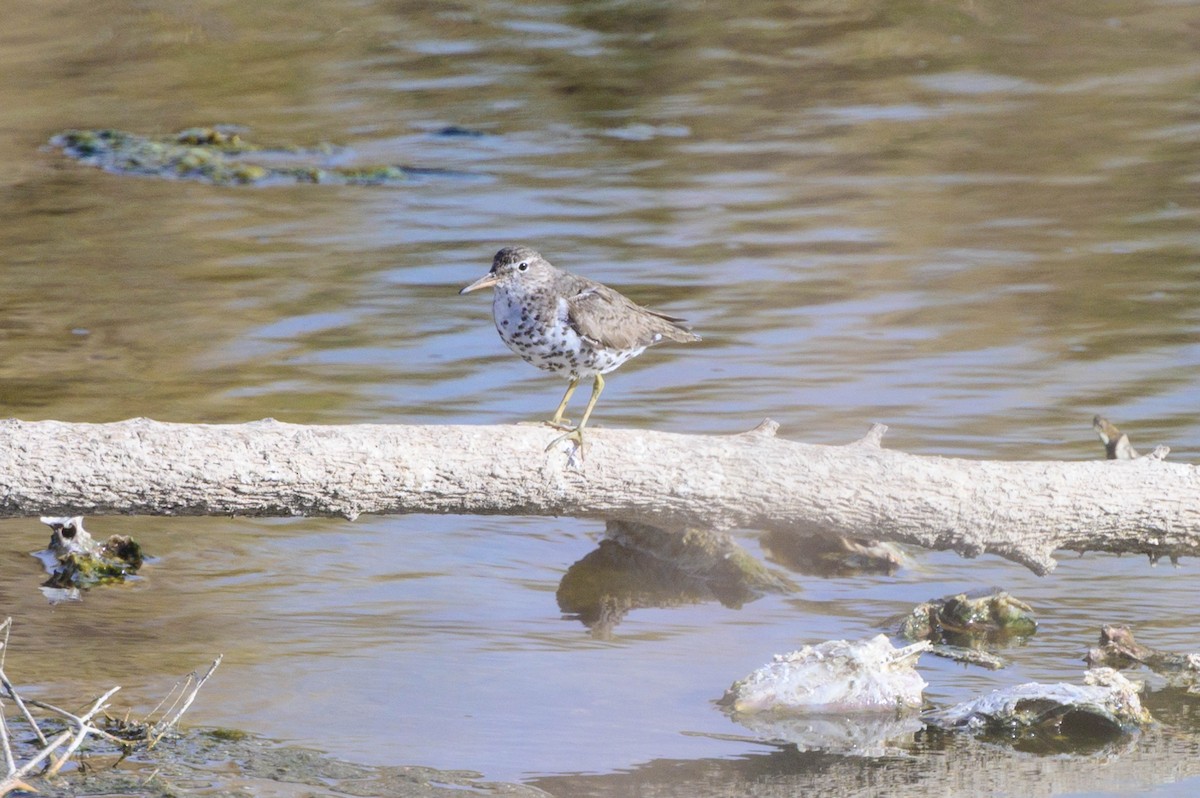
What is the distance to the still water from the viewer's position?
17.9 ft

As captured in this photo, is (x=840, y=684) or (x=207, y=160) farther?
(x=207, y=160)

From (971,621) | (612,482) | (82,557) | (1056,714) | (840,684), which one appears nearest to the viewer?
(1056,714)

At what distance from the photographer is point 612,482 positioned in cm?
527

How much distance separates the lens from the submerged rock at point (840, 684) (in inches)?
198

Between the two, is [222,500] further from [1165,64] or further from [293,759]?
[1165,64]

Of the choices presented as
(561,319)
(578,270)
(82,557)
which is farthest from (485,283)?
(578,270)

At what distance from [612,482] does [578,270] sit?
5807 millimetres

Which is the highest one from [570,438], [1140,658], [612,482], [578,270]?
[570,438]

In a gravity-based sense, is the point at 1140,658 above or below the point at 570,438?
below

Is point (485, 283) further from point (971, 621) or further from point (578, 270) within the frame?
point (578, 270)

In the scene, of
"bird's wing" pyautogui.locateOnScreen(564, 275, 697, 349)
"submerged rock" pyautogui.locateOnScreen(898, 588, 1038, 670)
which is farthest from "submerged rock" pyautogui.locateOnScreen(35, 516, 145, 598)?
"submerged rock" pyautogui.locateOnScreen(898, 588, 1038, 670)

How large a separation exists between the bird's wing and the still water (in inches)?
40.5

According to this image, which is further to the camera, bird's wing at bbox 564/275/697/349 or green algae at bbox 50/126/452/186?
green algae at bbox 50/126/452/186

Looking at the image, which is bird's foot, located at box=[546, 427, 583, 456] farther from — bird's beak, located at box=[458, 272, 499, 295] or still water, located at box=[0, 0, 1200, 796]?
bird's beak, located at box=[458, 272, 499, 295]
